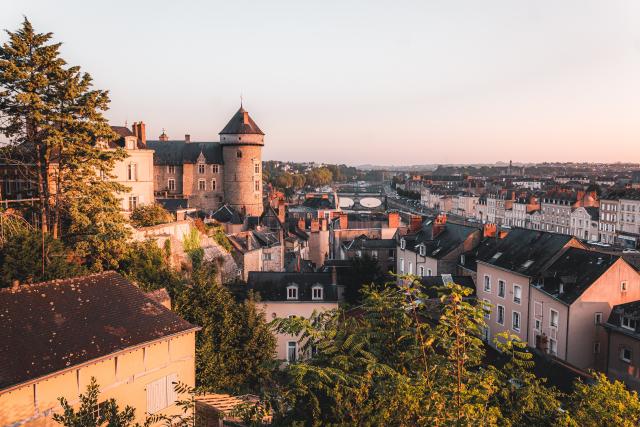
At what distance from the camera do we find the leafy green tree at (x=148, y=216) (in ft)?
82.7

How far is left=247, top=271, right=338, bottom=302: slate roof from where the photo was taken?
25.7 meters

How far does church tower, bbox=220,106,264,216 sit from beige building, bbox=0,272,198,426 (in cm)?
3481

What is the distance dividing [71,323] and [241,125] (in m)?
37.9

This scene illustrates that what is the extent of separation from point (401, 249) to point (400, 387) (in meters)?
32.9

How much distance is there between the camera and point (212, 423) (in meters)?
13.7

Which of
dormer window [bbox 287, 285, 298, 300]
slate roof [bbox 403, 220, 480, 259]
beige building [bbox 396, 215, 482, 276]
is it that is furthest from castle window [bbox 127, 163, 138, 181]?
slate roof [bbox 403, 220, 480, 259]

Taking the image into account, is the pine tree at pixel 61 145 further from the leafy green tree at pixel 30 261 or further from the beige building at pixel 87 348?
the beige building at pixel 87 348

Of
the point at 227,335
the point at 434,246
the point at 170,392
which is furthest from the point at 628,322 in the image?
the point at 170,392

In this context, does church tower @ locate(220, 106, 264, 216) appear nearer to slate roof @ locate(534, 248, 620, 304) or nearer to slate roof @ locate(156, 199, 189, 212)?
slate roof @ locate(156, 199, 189, 212)

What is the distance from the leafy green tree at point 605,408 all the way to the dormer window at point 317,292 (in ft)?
58.7

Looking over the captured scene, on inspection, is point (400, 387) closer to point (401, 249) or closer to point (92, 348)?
point (92, 348)

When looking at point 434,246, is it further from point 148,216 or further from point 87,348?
point 87,348

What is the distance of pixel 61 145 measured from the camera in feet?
60.8

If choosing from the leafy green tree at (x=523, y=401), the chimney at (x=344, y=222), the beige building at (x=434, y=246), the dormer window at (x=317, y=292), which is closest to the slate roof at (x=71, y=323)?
the leafy green tree at (x=523, y=401)
